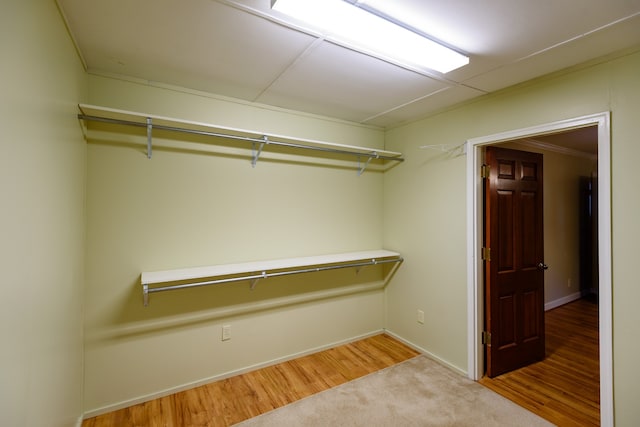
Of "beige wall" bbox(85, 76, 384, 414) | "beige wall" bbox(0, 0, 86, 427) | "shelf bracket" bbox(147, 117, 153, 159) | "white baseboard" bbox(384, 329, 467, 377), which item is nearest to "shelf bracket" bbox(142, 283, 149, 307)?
"beige wall" bbox(85, 76, 384, 414)

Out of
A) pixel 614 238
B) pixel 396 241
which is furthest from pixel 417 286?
pixel 614 238

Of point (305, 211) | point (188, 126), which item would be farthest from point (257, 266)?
point (188, 126)

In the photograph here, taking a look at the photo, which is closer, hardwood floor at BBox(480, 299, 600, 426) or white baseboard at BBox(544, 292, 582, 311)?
hardwood floor at BBox(480, 299, 600, 426)

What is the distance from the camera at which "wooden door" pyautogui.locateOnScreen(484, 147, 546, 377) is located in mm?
2637

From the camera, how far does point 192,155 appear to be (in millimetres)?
2414

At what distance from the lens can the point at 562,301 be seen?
4.54 m

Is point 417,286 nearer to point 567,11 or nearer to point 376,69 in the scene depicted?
point 376,69

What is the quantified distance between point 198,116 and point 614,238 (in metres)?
3.00

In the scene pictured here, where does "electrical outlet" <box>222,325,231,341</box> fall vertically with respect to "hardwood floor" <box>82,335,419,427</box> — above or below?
above

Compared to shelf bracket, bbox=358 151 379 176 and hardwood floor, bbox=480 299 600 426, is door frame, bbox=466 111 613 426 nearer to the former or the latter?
hardwood floor, bbox=480 299 600 426

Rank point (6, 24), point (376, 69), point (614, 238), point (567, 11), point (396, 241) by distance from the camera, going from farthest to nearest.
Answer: point (396, 241) < point (376, 69) < point (614, 238) < point (567, 11) < point (6, 24)

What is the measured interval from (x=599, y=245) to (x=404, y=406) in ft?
5.68

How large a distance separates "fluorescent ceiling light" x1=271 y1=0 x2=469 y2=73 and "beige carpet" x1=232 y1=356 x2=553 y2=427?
7.92 ft

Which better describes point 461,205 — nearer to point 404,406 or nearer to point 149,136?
point 404,406
